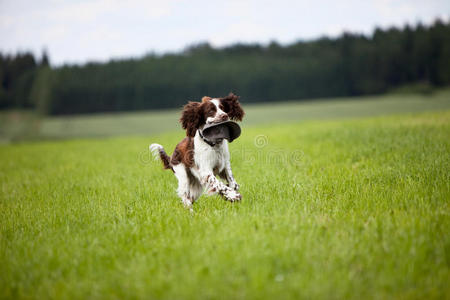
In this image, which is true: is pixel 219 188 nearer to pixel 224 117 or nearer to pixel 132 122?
pixel 224 117

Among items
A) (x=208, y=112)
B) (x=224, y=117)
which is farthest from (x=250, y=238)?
(x=208, y=112)

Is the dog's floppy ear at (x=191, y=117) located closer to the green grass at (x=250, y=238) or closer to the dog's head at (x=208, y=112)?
the dog's head at (x=208, y=112)

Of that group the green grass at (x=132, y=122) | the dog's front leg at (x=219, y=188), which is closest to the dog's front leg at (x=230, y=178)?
the dog's front leg at (x=219, y=188)

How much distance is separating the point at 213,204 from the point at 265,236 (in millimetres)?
1674

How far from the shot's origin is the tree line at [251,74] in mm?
46969

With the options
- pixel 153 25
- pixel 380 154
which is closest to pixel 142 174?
pixel 380 154

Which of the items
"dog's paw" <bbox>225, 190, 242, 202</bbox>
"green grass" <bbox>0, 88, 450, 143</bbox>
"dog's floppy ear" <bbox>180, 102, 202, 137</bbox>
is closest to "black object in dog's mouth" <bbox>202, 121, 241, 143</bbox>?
"dog's floppy ear" <bbox>180, 102, 202, 137</bbox>

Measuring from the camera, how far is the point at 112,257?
3.34 m

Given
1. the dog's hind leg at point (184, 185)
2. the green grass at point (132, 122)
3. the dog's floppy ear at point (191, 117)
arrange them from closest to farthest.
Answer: the dog's floppy ear at point (191, 117), the dog's hind leg at point (184, 185), the green grass at point (132, 122)

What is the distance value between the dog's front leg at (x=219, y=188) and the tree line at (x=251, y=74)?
157 feet

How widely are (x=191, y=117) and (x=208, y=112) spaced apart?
0.26m

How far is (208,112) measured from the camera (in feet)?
14.7

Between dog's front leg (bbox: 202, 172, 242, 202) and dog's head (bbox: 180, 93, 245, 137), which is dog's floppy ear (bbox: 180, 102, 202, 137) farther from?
dog's front leg (bbox: 202, 172, 242, 202)

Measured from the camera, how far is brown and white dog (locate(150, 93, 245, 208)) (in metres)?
4.43
